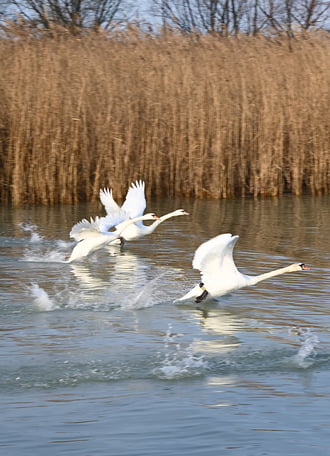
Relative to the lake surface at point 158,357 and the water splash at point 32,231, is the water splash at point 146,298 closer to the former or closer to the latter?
the lake surface at point 158,357

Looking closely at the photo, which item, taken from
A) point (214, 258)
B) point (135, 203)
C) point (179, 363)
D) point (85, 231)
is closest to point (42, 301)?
point (214, 258)

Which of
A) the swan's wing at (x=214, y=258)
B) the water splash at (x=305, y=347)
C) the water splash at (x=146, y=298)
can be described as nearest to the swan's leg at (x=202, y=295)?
the swan's wing at (x=214, y=258)

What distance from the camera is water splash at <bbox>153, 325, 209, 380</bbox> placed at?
17.2ft

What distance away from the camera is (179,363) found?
545 centimetres

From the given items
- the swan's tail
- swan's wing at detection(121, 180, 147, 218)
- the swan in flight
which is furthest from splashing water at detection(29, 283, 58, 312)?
swan's wing at detection(121, 180, 147, 218)

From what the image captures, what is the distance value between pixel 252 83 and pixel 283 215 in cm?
274

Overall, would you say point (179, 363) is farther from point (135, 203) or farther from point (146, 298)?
point (135, 203)

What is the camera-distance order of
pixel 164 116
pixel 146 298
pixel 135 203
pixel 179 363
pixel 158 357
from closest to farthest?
pixel 179 363, pixel 158 357, pixel 146 298, pixel 135 203, pixel 164 116

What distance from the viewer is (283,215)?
12.9 meters

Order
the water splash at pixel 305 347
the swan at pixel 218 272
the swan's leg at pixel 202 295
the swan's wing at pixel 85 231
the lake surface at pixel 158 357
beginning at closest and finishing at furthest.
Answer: the lake surface at pixel 158 357, the water splash at pixel 305 347, the swan at pixel 218 272, the swan's leg at pixel 202 295, the swan's wing at pixel 85 231

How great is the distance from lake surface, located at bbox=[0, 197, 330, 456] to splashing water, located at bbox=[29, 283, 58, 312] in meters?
0.01

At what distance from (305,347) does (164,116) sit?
884 centimetres

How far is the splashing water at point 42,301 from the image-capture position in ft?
22.8

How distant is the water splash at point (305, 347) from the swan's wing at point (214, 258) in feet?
2.54
